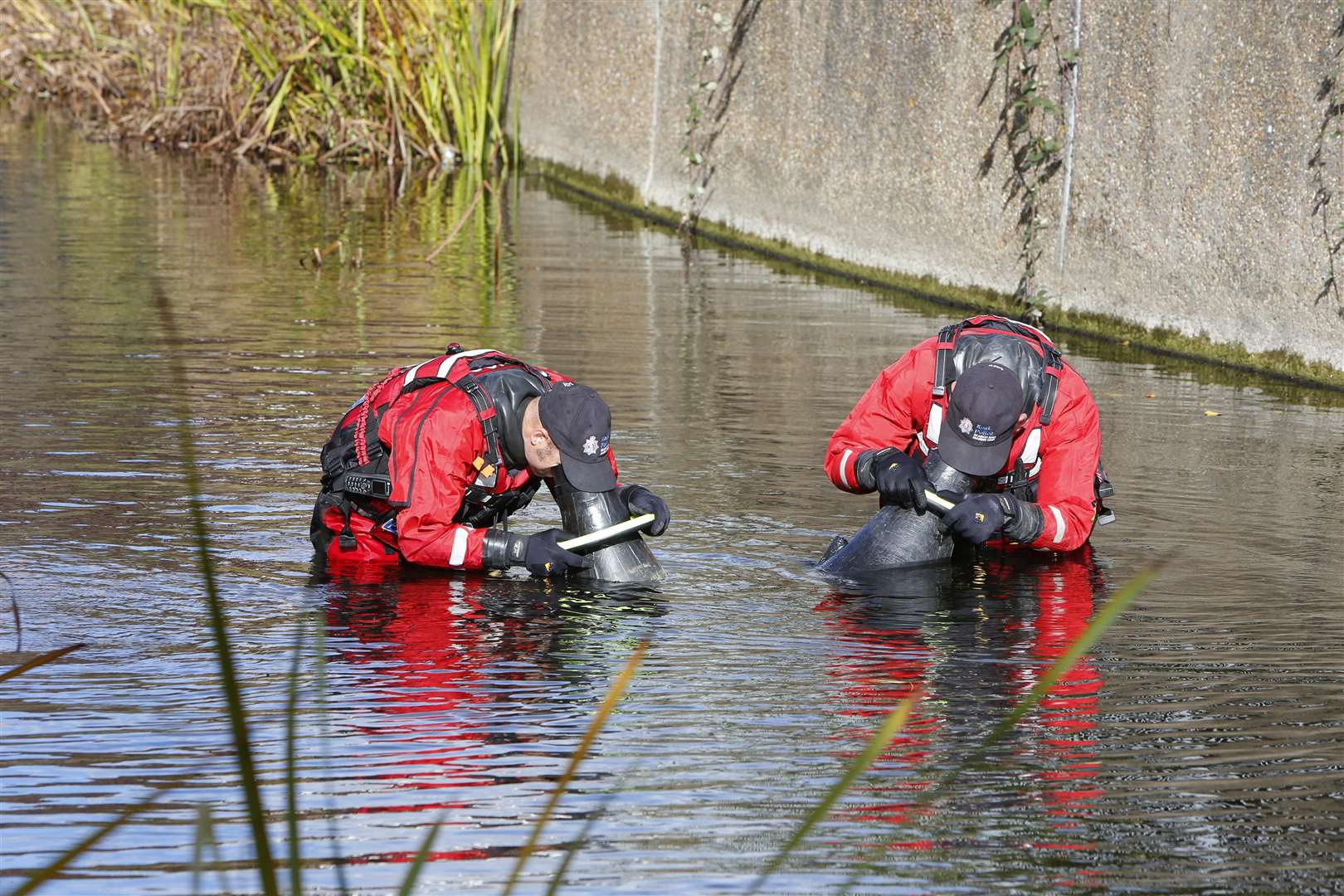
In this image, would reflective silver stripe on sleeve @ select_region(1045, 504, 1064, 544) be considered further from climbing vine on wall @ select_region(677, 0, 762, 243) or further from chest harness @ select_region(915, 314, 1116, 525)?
climbing vine on wall @ select_region(677, 0, 762, 243)

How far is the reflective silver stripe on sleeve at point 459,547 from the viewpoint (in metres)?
5.43

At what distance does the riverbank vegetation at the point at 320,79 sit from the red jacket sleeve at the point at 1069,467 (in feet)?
38.5

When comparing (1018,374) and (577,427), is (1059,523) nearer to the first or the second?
(1018,374)

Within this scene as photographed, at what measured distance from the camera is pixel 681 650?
496 cm

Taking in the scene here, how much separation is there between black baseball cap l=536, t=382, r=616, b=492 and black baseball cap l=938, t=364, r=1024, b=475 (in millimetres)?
1058

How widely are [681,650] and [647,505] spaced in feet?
2.03

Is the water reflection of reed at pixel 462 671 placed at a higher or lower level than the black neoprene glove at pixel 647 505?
lower

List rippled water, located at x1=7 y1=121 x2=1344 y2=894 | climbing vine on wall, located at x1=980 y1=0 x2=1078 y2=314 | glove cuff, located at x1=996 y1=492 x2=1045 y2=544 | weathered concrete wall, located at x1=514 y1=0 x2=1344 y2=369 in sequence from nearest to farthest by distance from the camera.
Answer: rippled water, located at x1=7 y1=121 x2=1344 y2=894, glove cuff, located at x1=996 y1=492 x2=1045 y2=544, weathered concrete wall, located at x1=514 y1=0 x2=1344 y2=369, climbing vine on wall, located at x1=980 y1=0 x2=1078 y2=314

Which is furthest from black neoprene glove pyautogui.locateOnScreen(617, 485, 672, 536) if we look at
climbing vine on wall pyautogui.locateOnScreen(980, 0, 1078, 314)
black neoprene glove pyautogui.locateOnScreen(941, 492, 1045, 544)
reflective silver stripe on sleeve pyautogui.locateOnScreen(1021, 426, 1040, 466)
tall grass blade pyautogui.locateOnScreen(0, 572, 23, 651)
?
climbing vine on wall pyautogui.locateOnScreen(980, 0, 1078, 314)

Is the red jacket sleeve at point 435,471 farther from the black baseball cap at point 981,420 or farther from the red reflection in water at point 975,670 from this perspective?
the black baseball cap at point 981,420

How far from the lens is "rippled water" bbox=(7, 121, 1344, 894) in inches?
139

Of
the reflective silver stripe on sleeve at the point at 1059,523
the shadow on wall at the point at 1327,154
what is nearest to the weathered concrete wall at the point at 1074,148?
the shadow on wall at the point at 1327,154

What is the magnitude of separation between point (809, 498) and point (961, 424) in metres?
1.26

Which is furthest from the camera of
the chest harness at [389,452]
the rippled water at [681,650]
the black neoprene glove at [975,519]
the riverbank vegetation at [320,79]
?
the riverbank vegetation at [320,79]
